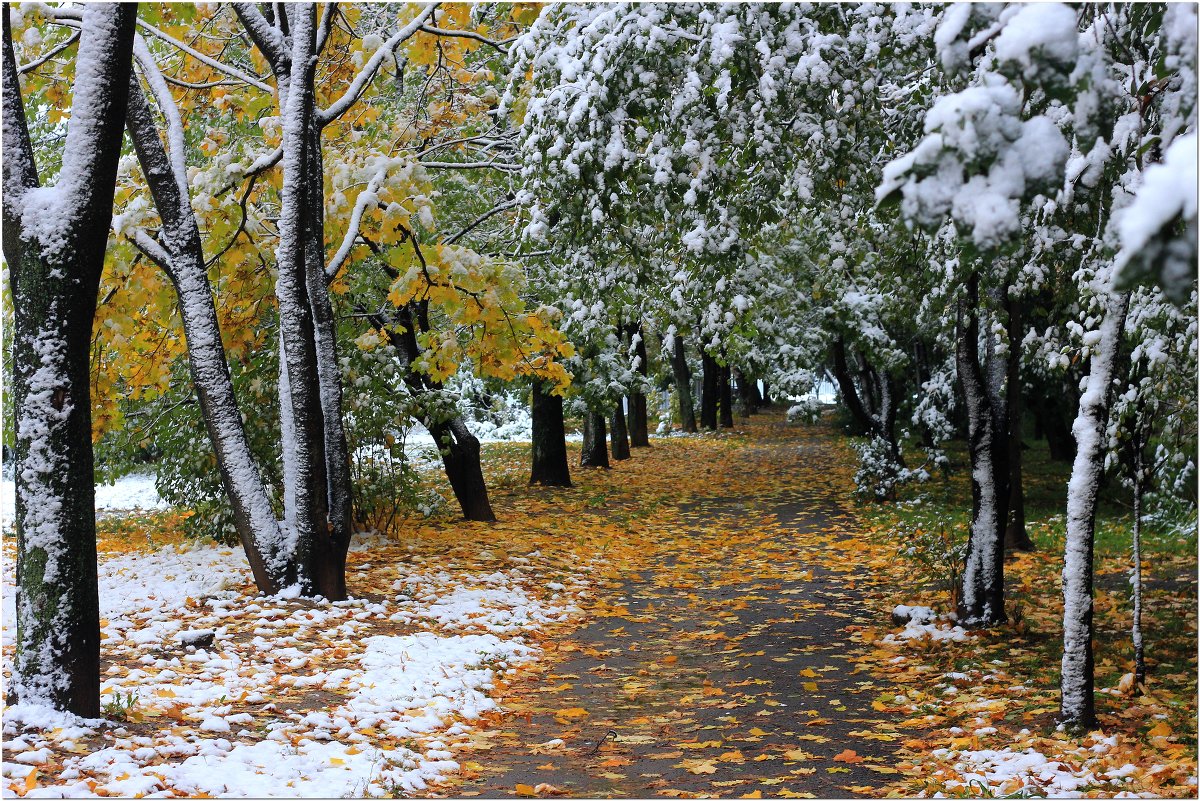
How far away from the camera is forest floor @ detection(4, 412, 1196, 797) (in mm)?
4457

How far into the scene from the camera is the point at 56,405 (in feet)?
15.0

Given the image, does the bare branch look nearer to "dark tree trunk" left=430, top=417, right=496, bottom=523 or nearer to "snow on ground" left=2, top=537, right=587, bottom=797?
"snow on ground" left=2, top=537, right=587, bottom=797

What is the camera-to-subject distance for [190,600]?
749 centimetres

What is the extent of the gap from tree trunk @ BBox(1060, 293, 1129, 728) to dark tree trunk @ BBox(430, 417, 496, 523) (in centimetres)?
818

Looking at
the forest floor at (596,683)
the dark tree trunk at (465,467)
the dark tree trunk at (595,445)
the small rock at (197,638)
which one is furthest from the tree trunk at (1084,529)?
the dark tree trunk at (595,445)

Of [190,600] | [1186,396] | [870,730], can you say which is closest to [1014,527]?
[1186,396]

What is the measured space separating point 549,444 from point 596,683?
33.0 feet

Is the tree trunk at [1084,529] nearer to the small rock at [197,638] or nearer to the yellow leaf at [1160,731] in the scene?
the yellow leaf at [1160,731]

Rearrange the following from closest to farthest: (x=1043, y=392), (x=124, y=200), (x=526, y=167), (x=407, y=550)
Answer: (x=526, y=167)
(x=124, y=200)
(x=407, y=550)
(x=1043, y=392)

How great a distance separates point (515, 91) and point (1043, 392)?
13014 millimetres

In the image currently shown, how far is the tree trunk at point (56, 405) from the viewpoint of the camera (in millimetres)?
4578

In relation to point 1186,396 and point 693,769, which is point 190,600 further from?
point 1186,396

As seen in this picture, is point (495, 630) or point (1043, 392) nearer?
point (495, 630)

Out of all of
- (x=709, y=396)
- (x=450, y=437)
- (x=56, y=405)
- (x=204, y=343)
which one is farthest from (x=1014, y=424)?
(x=709, y=396)
